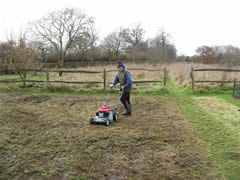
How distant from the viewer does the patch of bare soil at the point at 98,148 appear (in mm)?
3146

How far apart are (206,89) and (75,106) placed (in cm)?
721

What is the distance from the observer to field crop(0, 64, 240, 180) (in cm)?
317

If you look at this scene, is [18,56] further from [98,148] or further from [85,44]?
[85,44]

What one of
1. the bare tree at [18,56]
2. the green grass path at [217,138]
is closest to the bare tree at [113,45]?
the bare tree at [18,56]

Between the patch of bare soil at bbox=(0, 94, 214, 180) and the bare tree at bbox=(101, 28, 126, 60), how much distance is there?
28735 mm

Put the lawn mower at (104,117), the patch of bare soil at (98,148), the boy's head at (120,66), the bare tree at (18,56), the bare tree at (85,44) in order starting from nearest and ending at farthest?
the patch of bare soil at (98,148) < the lawn mower at (104,117) < the boy's head at (120,66) < the bare tree at (18,56) < the bare tree at (85,44)

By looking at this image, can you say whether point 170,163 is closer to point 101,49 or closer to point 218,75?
point 218,75

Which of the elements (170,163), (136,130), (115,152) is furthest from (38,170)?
(136,130)

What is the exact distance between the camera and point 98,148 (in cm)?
395

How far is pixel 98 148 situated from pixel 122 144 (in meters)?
0.53

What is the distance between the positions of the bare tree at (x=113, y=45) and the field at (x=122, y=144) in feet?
91.4

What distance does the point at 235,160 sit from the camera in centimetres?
356

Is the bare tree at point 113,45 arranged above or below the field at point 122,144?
above

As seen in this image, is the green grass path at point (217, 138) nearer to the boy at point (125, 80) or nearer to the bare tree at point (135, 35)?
the boy at point (125, 80)
